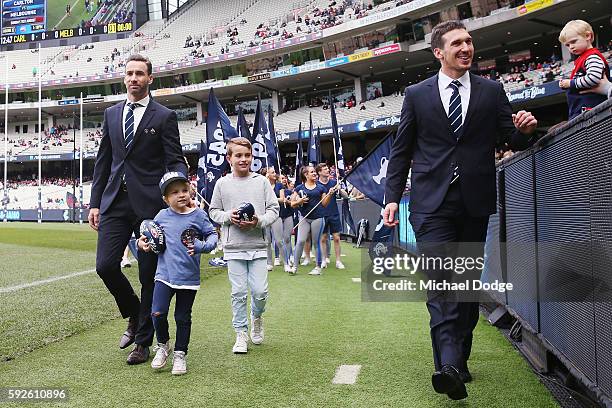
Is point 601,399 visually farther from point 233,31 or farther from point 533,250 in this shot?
point 233,31

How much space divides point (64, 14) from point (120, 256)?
8173 centimetres

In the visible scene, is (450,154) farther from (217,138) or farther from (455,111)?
(217,138)

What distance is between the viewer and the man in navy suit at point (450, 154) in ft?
9.90

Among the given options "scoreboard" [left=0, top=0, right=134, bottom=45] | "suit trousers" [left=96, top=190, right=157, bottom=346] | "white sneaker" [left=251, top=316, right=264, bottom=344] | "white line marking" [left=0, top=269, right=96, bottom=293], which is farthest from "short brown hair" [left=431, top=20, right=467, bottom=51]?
"scoreboard" [left=0, top=0, right=134, bottom=45]

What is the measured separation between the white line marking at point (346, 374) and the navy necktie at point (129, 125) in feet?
7.27

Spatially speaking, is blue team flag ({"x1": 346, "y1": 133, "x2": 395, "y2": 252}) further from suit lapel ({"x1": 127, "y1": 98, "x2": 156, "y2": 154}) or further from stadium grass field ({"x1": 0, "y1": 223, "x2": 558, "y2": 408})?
suit lapel ({"x1": 127, "y1": 98, "x2": 156, "y2": 154})

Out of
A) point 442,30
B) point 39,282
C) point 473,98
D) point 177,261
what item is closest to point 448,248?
point 473,98

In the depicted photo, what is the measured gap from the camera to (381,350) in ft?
14.0

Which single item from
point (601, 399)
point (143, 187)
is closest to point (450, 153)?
point (601, 399)

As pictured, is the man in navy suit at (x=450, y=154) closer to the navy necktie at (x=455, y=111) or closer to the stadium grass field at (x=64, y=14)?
the navy necktie at (x=455, y=111)

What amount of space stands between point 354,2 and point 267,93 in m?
11.8

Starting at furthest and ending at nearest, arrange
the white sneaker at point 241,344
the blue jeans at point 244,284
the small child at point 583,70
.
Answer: the blue jeans at point 244,284 < the white sneaker at point 241,344 < the small child at point 583,70

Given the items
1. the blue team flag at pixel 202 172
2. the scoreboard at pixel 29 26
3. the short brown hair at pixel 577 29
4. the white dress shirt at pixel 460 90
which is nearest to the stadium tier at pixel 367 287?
the white dress shirt at pixel 460 90

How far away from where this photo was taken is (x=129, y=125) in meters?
4.15
